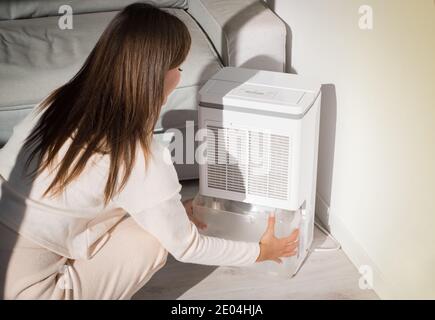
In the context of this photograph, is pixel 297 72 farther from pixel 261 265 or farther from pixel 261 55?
pixel 261 265

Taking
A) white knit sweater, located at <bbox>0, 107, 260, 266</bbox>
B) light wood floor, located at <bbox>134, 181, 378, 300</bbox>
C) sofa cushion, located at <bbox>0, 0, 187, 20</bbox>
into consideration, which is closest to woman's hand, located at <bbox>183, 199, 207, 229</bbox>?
light wood floor, located at <bbox>134, 181, 378, 300</bbox>

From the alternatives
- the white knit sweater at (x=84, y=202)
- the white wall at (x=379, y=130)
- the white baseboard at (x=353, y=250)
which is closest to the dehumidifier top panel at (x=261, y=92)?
the white wall at (x=379, y=130)

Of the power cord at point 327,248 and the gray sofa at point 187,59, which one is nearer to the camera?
the power cord at point 327,248

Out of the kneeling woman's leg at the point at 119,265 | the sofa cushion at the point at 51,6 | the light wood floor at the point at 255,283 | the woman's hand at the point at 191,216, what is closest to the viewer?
the kneeling woman's leg at the point at 119,265

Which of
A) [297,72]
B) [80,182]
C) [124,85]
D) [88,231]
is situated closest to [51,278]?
[88,231]

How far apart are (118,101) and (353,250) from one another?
95 centimetres

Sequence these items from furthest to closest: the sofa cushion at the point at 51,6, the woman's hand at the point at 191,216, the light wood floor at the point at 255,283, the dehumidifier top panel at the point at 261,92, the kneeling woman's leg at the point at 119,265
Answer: the sofa cushion at the point at 51,6
the woman's hand at the point at 191,216
the light wood floor at the point at 255,283
the dehumidifier top panel at the point at 261,92
the kneeling woman's leg at the point at 119,265

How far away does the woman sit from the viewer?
1.49 meters

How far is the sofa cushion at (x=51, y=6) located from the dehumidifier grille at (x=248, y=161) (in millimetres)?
966

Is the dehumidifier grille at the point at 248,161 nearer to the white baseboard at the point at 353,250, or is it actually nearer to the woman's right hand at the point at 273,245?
the woman's right hand at the point at 273,245

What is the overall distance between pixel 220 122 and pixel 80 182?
529 millimetres

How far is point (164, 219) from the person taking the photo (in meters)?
1.57

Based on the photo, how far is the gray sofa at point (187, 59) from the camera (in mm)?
2242

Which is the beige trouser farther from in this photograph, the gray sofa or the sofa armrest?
the sofa armrest
